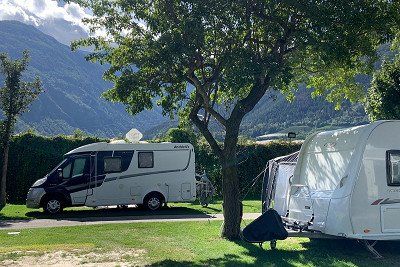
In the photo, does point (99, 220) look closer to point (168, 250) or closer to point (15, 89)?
point (168, 250)

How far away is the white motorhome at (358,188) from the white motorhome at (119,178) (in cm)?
898

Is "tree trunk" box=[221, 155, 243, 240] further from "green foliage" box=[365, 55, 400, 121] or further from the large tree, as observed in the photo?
"green foliage" box=[365, 55, 400, 121]

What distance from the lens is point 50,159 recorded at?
23.9 m

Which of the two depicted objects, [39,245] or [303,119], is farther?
[303,119]

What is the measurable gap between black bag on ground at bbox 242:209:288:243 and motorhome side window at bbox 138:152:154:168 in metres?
9.13

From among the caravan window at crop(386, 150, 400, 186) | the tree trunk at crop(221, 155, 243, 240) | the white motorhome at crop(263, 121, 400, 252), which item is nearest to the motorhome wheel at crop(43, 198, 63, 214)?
the tree trunk at crop(221, 155, 243, 240)

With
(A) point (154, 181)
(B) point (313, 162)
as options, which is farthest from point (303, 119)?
(B) point (313, 162)

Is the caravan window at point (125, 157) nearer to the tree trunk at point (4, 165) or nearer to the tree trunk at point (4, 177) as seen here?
the tree trunk at point (4, 165)

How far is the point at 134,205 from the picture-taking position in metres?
20.7

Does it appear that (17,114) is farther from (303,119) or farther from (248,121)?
(248,121)

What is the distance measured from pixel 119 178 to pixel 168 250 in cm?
853

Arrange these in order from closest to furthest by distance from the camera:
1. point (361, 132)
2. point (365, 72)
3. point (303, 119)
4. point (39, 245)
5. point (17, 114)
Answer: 1. point (361, 132)
2. point (39, 245)
3. point (365, 72)
4. point (17, 114)
5. point (303, 119)

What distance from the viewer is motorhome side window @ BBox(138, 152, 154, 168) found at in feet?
63.8

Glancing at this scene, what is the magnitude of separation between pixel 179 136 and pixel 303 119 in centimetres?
8101
